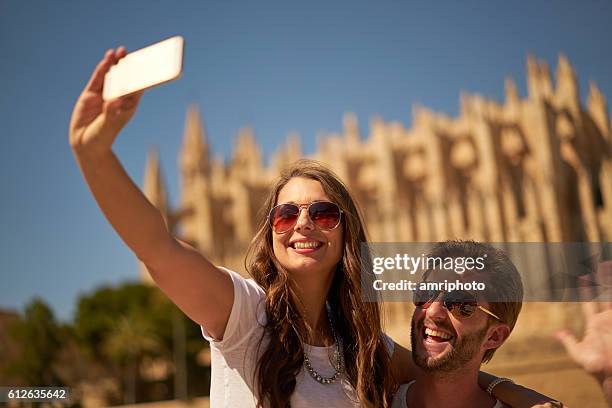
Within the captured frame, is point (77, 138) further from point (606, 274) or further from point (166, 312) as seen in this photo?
point (166, 312)

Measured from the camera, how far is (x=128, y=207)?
71.5 inches

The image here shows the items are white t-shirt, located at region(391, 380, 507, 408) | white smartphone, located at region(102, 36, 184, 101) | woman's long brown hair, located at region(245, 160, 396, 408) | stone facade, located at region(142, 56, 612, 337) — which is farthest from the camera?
stone facade, located at region(142, 56, 612, 337)

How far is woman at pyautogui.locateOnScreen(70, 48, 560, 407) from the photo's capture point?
6.28 feet

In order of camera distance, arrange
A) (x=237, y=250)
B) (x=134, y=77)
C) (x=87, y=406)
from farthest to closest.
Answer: (x=237, y=250), (x=87, y=406), (x=134, y=77)

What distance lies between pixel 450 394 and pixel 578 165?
2991cm

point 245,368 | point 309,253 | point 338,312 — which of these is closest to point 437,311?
point 338,312

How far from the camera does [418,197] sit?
119 ft

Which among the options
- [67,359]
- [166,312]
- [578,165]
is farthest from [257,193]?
[578,165]

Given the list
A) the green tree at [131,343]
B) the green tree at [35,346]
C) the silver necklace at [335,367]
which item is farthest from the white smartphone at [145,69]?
the green tree at [131,343]

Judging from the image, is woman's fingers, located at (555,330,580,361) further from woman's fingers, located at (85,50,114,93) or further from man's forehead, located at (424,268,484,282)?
woman's fingers, located at (85,50,114,93)

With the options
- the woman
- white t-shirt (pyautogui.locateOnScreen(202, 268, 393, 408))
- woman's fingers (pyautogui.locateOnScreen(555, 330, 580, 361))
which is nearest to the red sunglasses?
the woman

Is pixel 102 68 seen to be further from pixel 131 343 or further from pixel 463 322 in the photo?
pixel 131 343

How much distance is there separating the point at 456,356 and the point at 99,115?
153 centimetres

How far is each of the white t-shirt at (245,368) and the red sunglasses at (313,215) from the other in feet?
0.84
